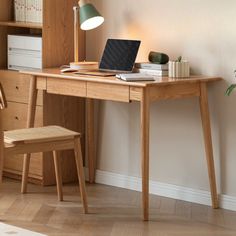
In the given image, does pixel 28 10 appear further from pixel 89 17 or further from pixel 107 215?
pixel 107 215

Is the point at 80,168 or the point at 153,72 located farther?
the point at 153,72

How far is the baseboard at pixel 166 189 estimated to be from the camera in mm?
4516

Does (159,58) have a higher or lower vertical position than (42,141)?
higher

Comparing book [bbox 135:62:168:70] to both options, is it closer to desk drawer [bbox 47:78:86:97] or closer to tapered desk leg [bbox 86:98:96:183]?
desk drawer [bbox 47:78:86:97]

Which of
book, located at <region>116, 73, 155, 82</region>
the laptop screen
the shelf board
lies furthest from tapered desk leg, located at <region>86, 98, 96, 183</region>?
book, located at <region>116, 73, 155, 82</region>

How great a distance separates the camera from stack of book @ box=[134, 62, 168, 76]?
4.50 meters

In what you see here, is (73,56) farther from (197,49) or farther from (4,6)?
(197,49)

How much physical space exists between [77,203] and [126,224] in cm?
52

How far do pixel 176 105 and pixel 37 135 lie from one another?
0.92 meters

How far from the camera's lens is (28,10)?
5.09 metres

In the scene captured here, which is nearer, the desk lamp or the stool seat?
the stool seat

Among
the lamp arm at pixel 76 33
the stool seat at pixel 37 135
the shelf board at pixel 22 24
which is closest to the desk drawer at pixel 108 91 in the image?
the stool seat at pixel 37 135

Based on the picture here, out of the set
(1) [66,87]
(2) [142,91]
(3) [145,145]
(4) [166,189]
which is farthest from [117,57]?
(4) [166,189]

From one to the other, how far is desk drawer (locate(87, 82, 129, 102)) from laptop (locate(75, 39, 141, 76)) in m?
0.15
